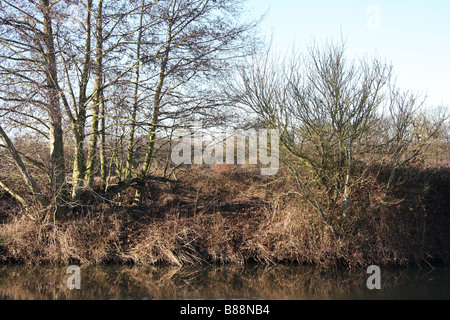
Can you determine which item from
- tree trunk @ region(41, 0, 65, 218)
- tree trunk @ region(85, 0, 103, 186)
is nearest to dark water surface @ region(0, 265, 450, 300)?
tree trunk @ region(41, 0, 65, 218)

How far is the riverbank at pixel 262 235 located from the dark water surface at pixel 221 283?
0.38 metres

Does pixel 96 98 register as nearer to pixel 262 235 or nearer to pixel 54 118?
pixel 54 118

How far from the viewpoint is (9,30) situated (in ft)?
30.7

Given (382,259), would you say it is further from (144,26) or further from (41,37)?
(41,37)

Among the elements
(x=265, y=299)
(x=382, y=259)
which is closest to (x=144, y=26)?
(x=265, y=299)

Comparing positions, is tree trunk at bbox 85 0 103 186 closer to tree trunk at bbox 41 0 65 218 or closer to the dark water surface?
tree trunk at bbox 41 0 65 218

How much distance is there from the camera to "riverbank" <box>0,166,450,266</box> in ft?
33.1

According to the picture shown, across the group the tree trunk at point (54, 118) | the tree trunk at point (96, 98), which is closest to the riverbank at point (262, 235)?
the tree trunk at point (54, 118)

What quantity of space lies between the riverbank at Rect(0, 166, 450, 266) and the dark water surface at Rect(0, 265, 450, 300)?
1.25ft

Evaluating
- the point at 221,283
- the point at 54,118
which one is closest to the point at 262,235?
the point at 221,283

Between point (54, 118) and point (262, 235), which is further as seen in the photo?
point (262, 235)

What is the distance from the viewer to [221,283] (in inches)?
345

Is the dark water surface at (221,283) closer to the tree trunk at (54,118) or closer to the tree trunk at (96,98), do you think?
the tree trunk at (54,118)

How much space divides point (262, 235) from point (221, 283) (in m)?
2.30
